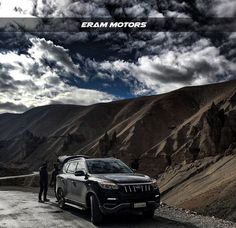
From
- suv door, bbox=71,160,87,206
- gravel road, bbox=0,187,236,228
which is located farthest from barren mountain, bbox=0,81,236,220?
suv door, bbox=71,160,87,206

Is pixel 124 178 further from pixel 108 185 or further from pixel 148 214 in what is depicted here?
pixel 148 214

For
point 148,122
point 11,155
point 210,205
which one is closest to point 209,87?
point 148,122

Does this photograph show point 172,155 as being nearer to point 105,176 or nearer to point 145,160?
point 145,160

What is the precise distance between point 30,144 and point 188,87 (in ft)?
151

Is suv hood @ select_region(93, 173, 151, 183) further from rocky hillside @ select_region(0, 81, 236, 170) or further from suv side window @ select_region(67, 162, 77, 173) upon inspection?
rocky hillside @ select_region(0, 81, 236, 170)

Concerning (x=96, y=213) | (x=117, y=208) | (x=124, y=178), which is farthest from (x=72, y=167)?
(x=117, y=208)

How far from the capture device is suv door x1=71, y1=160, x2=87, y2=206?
1175 centimetres

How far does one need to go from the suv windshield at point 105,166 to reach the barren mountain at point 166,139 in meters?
3.74

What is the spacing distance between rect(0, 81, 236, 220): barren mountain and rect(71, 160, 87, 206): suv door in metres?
4.64

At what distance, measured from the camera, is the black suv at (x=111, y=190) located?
10.6m

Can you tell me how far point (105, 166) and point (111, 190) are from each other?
68.0 inches

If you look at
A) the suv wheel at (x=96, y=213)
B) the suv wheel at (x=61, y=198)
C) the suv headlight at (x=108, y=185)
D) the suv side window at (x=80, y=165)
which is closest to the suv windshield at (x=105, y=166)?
the suv side window at (x=80, y=165)

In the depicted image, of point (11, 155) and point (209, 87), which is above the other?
point (209, 87)

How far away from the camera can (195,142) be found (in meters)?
53.8
